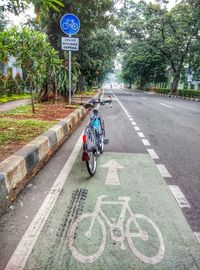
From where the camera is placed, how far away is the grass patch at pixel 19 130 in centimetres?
538

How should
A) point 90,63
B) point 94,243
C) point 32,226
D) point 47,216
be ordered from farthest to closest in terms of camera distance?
point 90,63 < point 47,216 < point 32,226 < point 94,243

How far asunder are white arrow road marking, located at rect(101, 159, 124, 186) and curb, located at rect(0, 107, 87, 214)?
1208mm

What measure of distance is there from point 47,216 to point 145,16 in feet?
Answer: 124

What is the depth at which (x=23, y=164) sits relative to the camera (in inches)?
155

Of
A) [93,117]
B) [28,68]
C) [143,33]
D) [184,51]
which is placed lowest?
[93,117]

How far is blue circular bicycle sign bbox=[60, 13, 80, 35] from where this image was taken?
32.2ft

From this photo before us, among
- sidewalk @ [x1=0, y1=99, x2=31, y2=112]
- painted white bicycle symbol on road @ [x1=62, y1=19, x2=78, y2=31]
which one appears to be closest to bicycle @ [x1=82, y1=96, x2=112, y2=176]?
painted white bicycle symbol on road @ [x1=62, y1=19, x2=78, y2=31]

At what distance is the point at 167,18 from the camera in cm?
3331

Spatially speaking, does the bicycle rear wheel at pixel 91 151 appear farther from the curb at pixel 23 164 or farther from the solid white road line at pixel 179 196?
the solid white road line at pixel 179 196

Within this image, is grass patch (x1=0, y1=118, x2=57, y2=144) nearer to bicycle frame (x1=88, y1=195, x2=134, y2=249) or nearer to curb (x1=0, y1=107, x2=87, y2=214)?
curb (x1=0, y1=107, x2=87, y2=214)

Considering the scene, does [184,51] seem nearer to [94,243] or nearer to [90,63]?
[90,63]

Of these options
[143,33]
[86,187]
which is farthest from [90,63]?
[86,187]

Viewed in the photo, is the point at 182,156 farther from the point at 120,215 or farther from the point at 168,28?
the point at 168,28

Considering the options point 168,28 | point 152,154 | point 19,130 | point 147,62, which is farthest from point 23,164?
point 147,62
